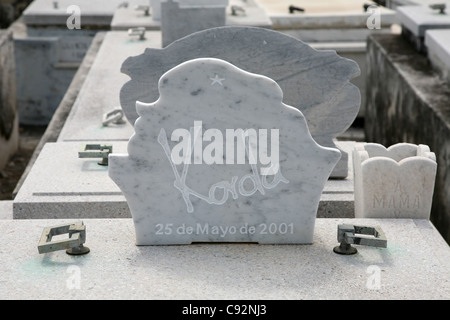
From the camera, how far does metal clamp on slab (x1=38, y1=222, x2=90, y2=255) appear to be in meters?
3.70

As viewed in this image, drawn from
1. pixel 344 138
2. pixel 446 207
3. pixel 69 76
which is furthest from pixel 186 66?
pixel 69 76

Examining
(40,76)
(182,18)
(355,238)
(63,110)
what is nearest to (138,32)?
(182,18)

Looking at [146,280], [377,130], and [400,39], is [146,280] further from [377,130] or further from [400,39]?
[400,39]

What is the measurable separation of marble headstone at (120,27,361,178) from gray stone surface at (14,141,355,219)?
342 millimetres

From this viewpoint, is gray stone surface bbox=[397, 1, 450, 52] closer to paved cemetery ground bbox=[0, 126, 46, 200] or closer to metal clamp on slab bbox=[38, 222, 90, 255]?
paved cemetery ground bbox=[0, 126, 46, 200]

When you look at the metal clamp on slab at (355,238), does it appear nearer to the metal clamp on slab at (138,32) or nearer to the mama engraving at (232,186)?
the mama engraving at (232,186)

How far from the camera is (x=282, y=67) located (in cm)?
466

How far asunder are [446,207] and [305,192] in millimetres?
2356

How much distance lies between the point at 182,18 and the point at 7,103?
3.20m

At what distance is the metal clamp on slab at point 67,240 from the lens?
370 cm

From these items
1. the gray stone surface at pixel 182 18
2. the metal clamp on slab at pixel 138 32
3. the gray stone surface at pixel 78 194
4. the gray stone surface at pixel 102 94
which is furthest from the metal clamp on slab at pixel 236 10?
the gray stone surface at pixel 78 194

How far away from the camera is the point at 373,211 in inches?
165

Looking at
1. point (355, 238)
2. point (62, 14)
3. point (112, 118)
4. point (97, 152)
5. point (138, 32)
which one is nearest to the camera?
point (355, 238)

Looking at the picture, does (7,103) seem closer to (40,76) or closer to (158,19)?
(40,76)
